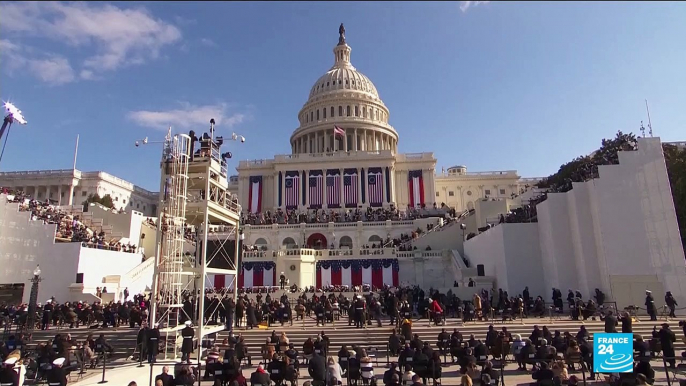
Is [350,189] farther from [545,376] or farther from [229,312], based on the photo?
[545,376]

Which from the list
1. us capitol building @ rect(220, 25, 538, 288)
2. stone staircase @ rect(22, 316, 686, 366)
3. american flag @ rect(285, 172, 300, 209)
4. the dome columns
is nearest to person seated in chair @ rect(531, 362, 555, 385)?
stone staircase @ rect(22, 316, 686, 366)

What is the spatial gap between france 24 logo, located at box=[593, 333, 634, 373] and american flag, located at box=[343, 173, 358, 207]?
6645 cm

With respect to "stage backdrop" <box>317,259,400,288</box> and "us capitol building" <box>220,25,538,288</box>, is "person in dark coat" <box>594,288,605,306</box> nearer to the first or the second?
"us capitol building" <box>220,25,538,288</box>

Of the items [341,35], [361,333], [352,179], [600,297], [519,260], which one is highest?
[341,35]

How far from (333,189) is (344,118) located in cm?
2583

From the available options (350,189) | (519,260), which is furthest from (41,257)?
(350,189)

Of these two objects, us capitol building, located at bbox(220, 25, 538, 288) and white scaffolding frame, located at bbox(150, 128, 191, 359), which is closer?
white scaffolding frame, located at bbox(150, 128, 191, 359)

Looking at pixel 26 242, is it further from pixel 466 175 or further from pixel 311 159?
pixel 466 175

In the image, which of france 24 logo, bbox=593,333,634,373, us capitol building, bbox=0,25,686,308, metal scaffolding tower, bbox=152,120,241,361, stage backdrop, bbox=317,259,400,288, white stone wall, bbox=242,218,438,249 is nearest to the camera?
france 24 logo, bbox=593,333,634,373

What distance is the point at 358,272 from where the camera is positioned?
4434 cm

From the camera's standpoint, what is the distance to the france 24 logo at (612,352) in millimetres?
9297

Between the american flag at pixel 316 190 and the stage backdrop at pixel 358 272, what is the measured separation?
31.8 metres

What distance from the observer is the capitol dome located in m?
97.2

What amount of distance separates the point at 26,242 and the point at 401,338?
35.4m
